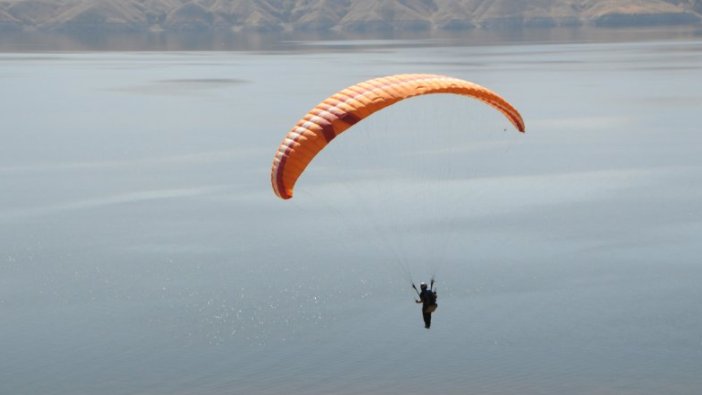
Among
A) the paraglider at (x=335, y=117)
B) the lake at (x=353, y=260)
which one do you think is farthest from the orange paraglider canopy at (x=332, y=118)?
the lake at (x=353, y=260)

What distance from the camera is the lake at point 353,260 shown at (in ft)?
113

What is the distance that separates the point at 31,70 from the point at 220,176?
404 ft

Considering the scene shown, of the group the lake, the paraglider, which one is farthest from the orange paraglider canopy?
the lake

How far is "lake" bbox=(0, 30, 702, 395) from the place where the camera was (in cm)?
3434

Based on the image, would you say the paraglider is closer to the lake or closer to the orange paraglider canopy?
the orange paraglider canopy

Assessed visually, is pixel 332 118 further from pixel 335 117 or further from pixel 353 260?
pixel 353 260

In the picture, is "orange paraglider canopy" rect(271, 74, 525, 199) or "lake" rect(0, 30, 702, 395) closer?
"orange paraglider canopy" rect(271, 74, 525, 199)

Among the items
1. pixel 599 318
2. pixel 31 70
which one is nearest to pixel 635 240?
pixel 599 318

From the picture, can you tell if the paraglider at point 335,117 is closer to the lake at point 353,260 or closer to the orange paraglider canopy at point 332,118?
the orange paraglider canopy at point 332,118

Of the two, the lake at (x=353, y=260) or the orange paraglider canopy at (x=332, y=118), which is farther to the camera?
the lake at (x=353, y=260)

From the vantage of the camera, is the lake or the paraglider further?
the lake

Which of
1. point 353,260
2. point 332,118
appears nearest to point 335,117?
point 332,118

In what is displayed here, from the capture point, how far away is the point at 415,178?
69750 mm

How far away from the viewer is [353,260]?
154 feet
